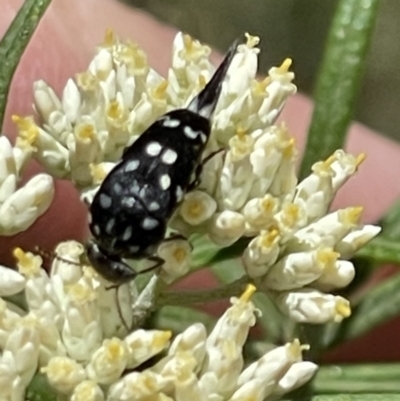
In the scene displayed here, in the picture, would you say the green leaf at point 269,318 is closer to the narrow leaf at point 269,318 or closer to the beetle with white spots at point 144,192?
the narrow leaf at point 269,318

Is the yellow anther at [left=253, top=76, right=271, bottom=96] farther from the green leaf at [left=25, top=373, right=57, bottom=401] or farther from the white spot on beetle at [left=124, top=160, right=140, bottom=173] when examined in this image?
the green leaf at [left=25, top=373, right=57, bottom=401]

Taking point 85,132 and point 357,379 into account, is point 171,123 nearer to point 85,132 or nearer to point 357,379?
point 85,132

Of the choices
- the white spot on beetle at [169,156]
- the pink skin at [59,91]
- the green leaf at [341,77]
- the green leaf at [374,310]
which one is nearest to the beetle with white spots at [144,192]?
the white spot on beetle at [169,156]

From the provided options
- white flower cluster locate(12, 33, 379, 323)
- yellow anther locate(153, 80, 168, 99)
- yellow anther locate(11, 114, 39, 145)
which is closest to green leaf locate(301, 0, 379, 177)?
white flower cluster locate(12, 33, 379, 323)

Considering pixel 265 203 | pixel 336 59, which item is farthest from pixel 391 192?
pixel 265 203

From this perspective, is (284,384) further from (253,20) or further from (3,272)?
(253,20)

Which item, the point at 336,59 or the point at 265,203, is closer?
the point at 265,203

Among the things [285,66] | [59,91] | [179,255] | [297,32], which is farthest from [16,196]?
[297,32]
